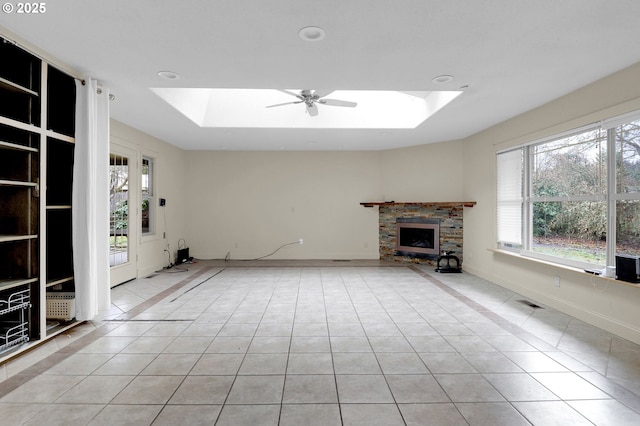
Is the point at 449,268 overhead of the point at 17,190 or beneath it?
beneath

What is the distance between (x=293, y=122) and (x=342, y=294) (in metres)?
2.92

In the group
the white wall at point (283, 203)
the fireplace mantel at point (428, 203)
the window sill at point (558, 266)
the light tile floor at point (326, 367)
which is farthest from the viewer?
the white wall at point (283, 203)

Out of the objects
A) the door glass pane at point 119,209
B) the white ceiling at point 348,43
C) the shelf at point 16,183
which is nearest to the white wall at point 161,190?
the door glass pane at point 119,209

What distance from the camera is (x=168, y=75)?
3.22 metres

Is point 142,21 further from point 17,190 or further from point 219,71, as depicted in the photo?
point 17,190

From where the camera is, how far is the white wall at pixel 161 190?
17.2 feet

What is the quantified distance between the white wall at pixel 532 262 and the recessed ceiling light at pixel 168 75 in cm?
440

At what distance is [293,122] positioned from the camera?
5.27 metres

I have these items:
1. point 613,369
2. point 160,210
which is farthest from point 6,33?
point 613,369

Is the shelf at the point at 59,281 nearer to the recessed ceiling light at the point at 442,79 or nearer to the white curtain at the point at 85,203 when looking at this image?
the white curtain at the point at 85,203

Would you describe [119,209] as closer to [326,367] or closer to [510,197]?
[326,367]

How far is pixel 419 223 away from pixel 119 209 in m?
5.68

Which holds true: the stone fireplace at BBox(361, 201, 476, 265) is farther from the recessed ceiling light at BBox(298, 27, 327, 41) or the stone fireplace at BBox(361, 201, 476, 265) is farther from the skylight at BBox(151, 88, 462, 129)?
→ the recessed ceiling light at BBox(298, 27, 327, 41)

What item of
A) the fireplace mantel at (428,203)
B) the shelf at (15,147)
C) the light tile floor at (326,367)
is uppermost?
the shelf at (15,147)
